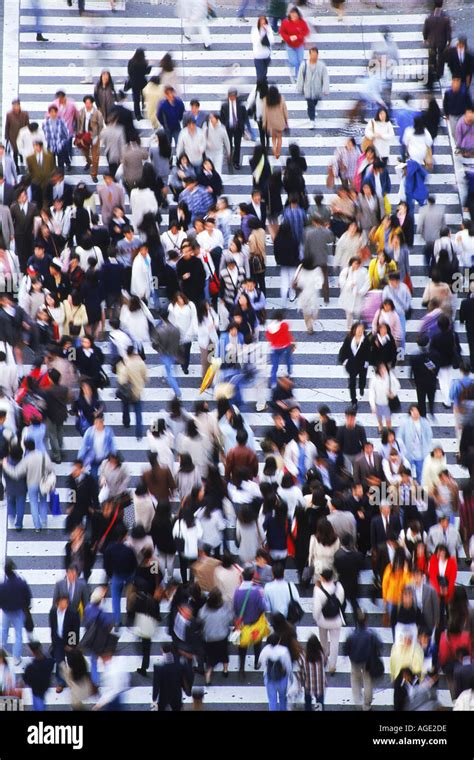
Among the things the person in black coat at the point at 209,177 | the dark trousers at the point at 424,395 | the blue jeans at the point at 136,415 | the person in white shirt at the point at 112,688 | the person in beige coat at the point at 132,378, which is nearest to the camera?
the person in white shirt at the point at 112,688

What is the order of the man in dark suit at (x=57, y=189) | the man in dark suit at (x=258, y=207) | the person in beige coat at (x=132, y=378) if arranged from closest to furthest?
the person in beige coat at (x=132, y=378) < the man in dark suit at (x=258, y=207) < the man in dark suit at (x=57, y=189)

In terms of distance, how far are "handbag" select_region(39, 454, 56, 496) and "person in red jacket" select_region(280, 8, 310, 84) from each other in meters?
9.54

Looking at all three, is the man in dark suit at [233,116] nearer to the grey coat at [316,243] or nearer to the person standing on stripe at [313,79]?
the person standing on stripe at [313,79]

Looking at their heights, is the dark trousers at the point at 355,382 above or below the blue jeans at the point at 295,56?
below

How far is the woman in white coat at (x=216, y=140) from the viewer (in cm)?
2775

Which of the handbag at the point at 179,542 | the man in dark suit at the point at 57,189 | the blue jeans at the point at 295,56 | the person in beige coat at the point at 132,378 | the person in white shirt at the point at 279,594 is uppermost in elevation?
the blue jeans at the point at 295,56

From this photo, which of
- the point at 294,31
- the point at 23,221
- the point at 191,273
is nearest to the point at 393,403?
the point at 191,273

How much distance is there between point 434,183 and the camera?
28.8 meters

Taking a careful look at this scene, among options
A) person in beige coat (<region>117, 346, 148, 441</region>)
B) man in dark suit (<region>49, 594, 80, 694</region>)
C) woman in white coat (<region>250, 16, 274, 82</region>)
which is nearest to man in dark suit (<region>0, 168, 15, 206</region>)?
person in beige coat (<region>117, 346, 148, 441</region>)

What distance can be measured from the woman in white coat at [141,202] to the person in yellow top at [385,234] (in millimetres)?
2856

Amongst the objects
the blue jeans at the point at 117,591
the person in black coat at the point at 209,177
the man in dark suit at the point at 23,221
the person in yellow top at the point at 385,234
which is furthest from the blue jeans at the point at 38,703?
the person in black coat at the point at 209,177

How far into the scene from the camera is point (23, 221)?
85.5 ft

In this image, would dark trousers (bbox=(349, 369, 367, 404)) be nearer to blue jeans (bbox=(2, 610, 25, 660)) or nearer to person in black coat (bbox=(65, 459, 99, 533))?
person in black coat (bbox=(65, 459, 99, 533))

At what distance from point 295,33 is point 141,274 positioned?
6.24 metres
